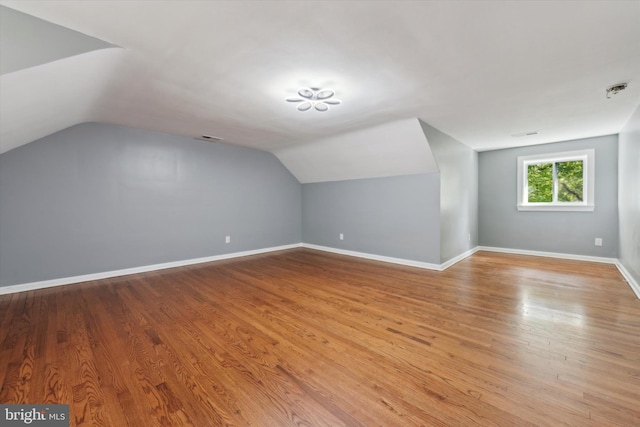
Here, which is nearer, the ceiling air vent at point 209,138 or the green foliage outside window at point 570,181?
the ceiling air vent at point 209,138

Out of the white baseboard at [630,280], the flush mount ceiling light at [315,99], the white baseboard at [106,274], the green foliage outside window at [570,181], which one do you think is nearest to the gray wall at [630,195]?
the white baseboard at [630,280]

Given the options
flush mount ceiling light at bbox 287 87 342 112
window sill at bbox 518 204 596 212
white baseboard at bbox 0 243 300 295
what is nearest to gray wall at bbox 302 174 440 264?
white baseboard at bbox 0 243 300 295

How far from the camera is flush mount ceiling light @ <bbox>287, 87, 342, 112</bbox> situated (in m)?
2.58

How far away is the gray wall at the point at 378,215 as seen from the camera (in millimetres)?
4277

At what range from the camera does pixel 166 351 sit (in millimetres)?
1892

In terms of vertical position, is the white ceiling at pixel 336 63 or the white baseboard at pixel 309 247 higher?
the white ceiling at pixel 336 63

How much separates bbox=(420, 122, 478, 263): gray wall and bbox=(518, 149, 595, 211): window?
2.88 feet

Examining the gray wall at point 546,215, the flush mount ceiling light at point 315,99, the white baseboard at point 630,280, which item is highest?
the flush mount ceiling light at point 315,99

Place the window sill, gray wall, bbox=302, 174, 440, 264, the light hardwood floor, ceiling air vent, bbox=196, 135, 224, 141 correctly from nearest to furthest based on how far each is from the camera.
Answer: the light hardwood floor
gray wall, bbox=302, 174, 440, 264
ceiling air vent, bbox=196, 135, 224, 141
the window sill

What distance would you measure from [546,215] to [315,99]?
5226 millimetres

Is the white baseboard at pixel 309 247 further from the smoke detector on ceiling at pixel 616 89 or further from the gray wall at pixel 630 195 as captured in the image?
the smoke detector on ceiling at pixel 616 89

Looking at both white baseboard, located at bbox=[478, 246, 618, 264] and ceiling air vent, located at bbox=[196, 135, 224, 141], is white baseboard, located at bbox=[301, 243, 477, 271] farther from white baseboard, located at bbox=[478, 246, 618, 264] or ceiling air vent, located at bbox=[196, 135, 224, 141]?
ceiling air vent, located at bbox=[196, 135, 224, 141]

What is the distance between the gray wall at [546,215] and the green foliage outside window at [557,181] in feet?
0.93

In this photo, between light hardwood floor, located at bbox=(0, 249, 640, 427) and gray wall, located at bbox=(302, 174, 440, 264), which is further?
gray wall, located at bbox=(302, 174, 440, 264)
